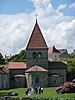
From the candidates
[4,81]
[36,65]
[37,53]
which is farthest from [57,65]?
[4,81]

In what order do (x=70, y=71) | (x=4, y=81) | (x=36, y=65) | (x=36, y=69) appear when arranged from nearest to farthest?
(x=36, y=69) < (x=4, y=81) < (x=36, y=65) < (x=70, y=71)

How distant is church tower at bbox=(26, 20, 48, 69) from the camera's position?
86.4 meters

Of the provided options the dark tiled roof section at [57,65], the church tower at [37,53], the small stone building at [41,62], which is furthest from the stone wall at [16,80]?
the dark tiled roof section at [57,65]

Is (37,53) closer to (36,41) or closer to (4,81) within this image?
(36,41)

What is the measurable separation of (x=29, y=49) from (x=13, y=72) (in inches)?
238

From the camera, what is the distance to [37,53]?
86438 mm

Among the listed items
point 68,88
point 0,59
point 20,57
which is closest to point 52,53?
point 20,57

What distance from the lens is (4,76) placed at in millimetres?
84750

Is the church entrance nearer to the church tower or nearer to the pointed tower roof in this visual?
the church tower

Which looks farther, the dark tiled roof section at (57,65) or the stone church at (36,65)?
the dark tiled roof section at (57,65)

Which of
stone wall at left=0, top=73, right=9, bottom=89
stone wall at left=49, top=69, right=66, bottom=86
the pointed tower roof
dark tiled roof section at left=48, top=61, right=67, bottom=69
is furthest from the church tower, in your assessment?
stone wall at left=0, top=73, right=9, bottom=89

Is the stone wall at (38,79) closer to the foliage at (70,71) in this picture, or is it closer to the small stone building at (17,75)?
the small stone building at (17,75)

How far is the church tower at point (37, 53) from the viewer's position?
86.4 m

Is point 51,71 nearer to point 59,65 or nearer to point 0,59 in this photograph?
point 59,65
